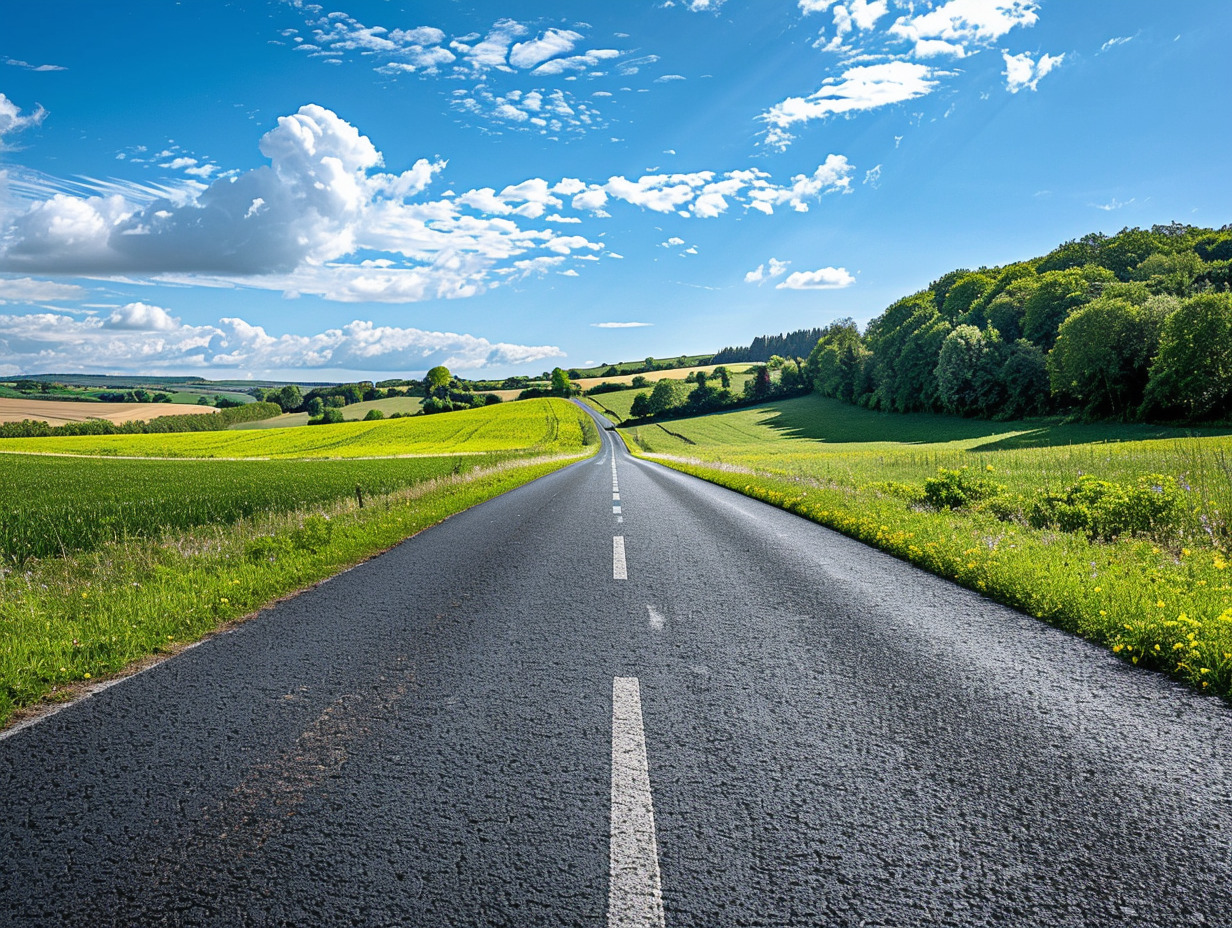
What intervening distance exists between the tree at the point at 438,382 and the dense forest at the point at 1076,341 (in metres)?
79.1

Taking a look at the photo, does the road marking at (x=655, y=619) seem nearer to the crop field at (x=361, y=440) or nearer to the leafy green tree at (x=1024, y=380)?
the crop field at (x=361, y=440)

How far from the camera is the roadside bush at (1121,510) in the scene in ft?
29.5

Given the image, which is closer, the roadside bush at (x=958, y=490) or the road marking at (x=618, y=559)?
the road marking at (x=618, y=559)

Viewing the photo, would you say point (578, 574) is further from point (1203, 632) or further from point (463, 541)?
point (1203, 632)

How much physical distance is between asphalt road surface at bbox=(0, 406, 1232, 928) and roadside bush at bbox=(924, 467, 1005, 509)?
308 inches

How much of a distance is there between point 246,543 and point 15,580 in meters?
2.55

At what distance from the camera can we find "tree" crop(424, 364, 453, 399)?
130375 mm

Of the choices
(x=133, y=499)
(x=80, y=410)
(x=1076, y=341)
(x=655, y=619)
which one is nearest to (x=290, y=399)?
(x=80, y=410)

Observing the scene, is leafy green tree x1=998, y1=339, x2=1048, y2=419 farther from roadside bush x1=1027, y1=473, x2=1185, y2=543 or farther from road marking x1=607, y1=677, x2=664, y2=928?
road marking x1=607, y1=677, x2=664, y2=928

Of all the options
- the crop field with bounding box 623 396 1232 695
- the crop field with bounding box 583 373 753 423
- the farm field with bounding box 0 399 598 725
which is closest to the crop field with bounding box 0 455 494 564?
the farm field with bounding box 0 399 598 725

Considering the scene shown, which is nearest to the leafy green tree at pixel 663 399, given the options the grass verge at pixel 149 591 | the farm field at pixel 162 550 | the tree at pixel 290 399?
the tree at pixel 290 399

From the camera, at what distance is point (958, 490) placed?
12.8 meters

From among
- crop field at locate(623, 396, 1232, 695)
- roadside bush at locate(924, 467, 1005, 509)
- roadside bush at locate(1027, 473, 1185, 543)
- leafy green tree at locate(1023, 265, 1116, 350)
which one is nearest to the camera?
crop field at locate(623, 396, 1232, 695)

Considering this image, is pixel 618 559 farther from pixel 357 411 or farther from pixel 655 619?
pixel 357 411
